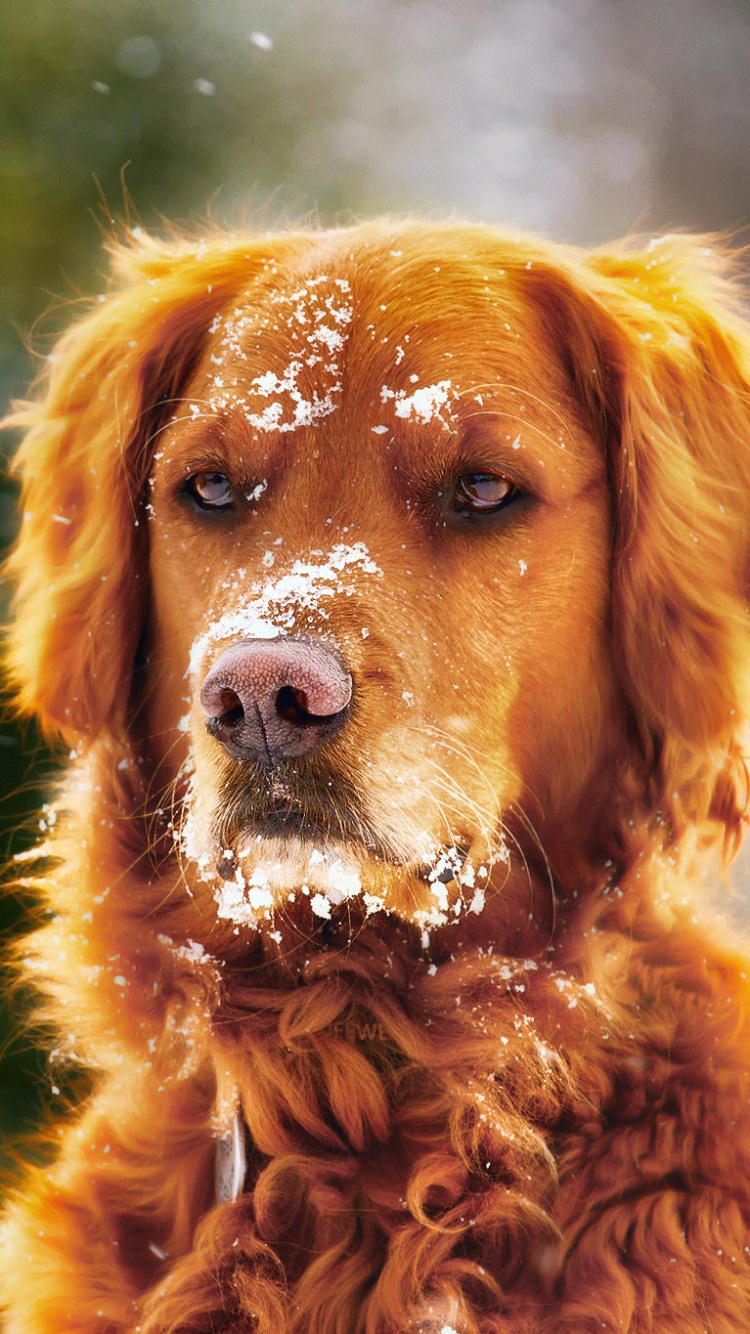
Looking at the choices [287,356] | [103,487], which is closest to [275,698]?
[287,356]

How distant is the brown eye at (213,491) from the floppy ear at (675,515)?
558 millimetres

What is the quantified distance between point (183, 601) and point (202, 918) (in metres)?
0.48

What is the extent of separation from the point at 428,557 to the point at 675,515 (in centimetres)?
37

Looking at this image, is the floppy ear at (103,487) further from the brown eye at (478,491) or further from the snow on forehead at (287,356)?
the brown eye at (478,491)

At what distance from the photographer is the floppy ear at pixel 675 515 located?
1533 millimetres

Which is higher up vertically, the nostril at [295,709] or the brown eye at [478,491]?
the brown eye at [478,491]

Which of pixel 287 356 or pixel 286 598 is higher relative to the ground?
pixel 287 356

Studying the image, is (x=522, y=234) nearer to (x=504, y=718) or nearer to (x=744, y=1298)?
(x=504, y=718)

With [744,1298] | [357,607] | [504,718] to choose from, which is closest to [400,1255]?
[744,1298]

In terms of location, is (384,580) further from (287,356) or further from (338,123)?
(338,123)

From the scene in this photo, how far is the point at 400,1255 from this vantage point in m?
1.33

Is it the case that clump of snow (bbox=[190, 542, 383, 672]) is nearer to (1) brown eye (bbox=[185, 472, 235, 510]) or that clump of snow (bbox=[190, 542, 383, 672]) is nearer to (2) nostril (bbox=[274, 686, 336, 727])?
(2) nostril (bbox=[274, 686, 336, 727])

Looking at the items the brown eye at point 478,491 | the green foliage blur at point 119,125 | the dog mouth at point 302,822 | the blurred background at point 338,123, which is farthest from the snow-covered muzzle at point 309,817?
the green foliage blur at point 119,125

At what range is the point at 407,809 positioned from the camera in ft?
4.46
